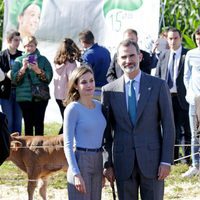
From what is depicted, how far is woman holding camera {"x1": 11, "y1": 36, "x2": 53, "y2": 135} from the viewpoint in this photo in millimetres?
10109

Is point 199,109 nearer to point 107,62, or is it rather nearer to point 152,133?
point 107,62

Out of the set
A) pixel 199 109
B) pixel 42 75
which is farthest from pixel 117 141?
pixel 42 75

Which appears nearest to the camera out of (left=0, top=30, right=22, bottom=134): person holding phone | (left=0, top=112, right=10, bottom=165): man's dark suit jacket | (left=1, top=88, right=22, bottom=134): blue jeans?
(left=0, top=112, right=10, bottom=165): man's dark suit jacket

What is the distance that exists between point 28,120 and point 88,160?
17.0ft

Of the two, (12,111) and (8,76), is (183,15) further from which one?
(8,76)

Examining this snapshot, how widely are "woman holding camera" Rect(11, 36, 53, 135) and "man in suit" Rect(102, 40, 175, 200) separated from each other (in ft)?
15.4

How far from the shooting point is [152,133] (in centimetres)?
543

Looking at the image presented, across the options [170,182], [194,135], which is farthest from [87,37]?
[170,182]

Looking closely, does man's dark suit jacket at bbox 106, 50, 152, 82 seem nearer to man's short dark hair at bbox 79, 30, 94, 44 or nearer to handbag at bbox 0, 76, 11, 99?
man's short dark hair at bbox 79, 30, 94, 44

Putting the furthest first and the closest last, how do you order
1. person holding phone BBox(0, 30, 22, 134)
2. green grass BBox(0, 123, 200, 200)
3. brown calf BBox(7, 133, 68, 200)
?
person holding phone BBox(0, 30, 22, 134) < green grass BBox(0, 123, 200, 200) < brown calf BBox(7, 133, 68, 200)

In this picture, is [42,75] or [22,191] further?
[42,75]

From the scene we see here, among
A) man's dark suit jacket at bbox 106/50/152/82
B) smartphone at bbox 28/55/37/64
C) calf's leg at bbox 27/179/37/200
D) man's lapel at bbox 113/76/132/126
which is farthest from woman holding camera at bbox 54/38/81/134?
man's lapel at bbox 113/76/132/126

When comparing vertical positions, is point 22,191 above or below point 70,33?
below

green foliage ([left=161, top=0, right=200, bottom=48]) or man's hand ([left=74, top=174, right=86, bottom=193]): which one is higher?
green foliage ([left=161, top=0, right=200, bottom=48])
